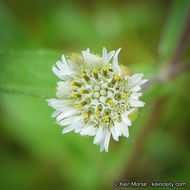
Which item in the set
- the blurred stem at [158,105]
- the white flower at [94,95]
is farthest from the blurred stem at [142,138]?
the white flower at [94,95]

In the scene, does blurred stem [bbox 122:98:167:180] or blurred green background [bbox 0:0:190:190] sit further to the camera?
blurred green background [bbox 0:0:190:190]

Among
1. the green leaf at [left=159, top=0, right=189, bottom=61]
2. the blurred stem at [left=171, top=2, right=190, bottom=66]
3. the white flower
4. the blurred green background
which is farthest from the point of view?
the blurred green background

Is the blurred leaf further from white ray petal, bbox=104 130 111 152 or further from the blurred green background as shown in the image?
white ray petal, bbox=104 130 111 152

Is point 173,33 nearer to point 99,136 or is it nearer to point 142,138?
point 142,138

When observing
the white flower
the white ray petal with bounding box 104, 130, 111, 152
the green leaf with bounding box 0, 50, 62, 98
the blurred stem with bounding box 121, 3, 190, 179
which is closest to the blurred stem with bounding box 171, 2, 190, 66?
the blurred stem with bounding box 121, 3, 190, 179

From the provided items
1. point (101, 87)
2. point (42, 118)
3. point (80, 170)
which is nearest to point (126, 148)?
point (80, 170)

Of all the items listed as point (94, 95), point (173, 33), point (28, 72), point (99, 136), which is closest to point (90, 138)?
point (28, 72)
